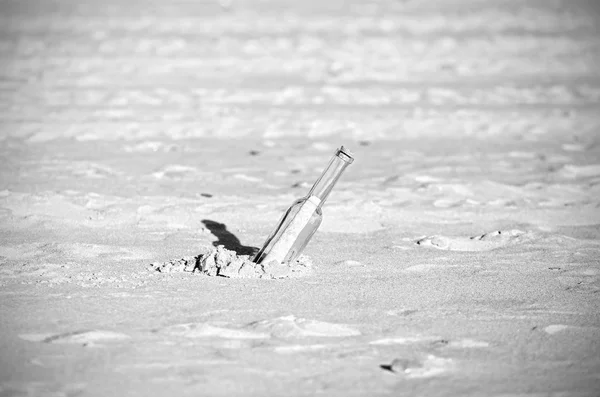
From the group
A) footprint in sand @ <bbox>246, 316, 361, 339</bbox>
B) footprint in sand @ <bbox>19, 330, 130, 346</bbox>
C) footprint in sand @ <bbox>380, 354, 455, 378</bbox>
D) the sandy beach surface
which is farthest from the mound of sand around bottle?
footprint in sand @ <bbox>380, 354, 455, 378</bbox>

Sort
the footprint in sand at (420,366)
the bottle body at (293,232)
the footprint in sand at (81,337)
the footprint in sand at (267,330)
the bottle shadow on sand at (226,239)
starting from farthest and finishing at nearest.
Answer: the bottle shadow on sand at (226,239) < the bottle body at (293,232) < the footprint in sand at (267,330) < the footprint in sand at (81,337) < the footprint in sand at (420,366)

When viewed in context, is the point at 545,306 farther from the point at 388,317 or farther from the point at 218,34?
the point at 218,34

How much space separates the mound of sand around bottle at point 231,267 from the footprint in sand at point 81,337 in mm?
731

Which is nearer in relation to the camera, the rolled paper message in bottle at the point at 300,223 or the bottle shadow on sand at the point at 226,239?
the rolled paper message in bottle at the point at 300,223

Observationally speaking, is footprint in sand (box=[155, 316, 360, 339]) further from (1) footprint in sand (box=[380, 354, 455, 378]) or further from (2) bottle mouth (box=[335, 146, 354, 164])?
(2) bottle mouth (box=[335, 146, 354, 164])

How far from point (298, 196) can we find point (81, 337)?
2.29m

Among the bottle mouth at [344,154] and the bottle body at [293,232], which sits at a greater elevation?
the bottle mouth at [344,154]

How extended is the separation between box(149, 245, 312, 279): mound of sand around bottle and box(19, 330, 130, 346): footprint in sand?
73 centimetres

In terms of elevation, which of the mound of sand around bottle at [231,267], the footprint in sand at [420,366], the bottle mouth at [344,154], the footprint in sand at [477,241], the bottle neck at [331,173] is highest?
the bottle mouth at [344,154]

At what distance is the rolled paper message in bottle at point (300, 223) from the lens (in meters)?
3.44

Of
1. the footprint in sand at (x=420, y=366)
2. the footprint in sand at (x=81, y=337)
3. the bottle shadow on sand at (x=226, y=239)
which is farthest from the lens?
the bottle shadow on sand at (x=226, y=239)

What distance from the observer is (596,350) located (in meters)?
2.77

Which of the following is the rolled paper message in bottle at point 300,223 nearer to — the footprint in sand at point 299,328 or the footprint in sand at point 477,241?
the footprint in sand at point 299,328

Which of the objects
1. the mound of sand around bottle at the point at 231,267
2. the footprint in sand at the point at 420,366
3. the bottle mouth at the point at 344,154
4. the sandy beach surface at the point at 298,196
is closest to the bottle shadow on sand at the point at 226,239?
the sandy beach surface at the point at 298,196
